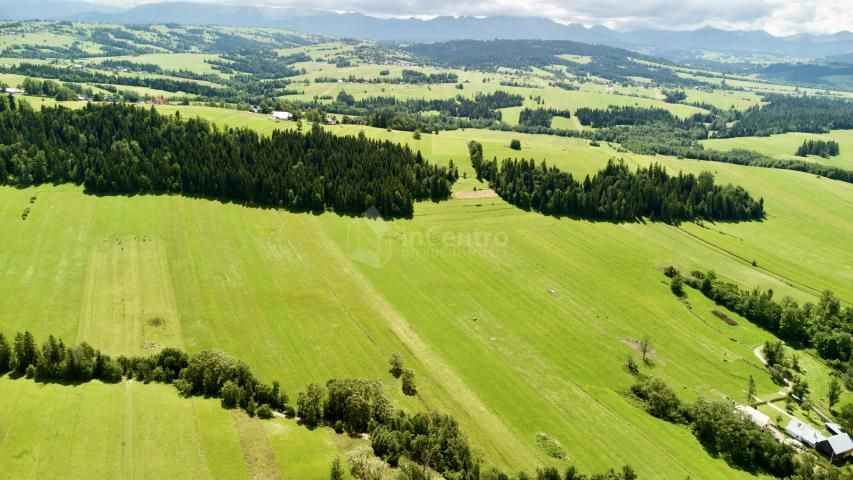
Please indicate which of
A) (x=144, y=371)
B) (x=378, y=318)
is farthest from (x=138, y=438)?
(x=378, y=318)

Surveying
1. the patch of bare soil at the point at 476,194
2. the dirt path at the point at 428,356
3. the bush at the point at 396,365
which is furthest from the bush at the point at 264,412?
the patch of bare soil at the point at 476,194

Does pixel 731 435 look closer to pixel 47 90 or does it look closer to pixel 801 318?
pixel 801 318

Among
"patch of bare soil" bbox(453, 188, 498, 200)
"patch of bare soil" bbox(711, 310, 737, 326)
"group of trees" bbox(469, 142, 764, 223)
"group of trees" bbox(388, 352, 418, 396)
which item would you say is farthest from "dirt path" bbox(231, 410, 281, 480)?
"group of trees" bbox(469, 142, 764, 223)

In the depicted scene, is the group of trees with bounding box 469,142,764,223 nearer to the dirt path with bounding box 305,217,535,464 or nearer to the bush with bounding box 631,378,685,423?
the dirt path with bounding box 305,217,535,464

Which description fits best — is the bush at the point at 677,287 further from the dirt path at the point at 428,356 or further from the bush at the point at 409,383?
the bush at the point at 409,383

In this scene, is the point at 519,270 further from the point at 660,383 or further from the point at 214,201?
the point at 214,201

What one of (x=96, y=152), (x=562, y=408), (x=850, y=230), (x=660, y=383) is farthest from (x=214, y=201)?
(x=850, y=230)
